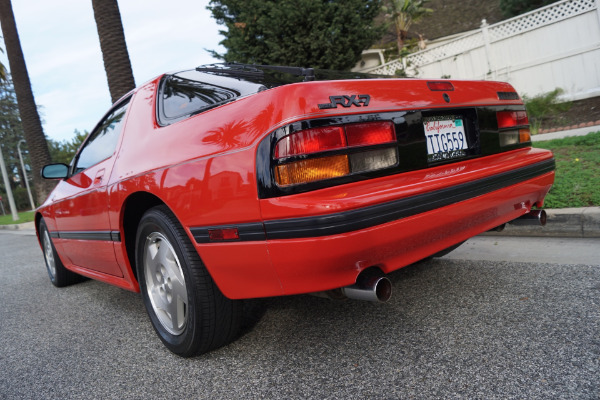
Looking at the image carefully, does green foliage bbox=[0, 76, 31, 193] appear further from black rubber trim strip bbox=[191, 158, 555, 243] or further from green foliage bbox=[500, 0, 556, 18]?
black rubber trim strip bbox=[191, 158, 555, 243]

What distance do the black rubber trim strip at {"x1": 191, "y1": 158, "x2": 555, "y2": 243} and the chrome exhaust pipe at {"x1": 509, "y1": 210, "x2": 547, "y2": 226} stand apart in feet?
1.99

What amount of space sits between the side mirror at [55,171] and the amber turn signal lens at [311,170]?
106 inches

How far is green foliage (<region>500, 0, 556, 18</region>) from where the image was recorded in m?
18.0

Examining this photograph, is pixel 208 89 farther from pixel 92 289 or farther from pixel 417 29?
pixel 417 29

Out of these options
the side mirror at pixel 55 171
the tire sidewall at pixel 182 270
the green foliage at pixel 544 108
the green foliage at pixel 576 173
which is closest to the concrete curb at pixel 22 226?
the side mirror at pixel 55 171

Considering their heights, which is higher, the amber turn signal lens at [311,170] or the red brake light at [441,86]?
the red brake light at [441,86]

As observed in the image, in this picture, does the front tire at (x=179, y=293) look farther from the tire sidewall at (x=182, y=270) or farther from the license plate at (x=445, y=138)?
the license plate at (x=445, y=138)

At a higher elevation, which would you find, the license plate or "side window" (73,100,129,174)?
"side window" (73,100,129,174)

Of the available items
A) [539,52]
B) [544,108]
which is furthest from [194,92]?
[539,52]

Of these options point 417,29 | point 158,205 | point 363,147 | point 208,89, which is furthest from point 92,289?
point 417,29

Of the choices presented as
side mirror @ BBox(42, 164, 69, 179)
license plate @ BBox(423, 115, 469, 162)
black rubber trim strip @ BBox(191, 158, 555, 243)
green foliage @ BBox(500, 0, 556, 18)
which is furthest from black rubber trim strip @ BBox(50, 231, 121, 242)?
green foliage @ BBox(500, 0, 556, 18)

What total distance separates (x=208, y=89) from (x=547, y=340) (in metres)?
1.98

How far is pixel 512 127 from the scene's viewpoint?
2588 millimetres

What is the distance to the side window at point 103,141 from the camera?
3.02 meters
